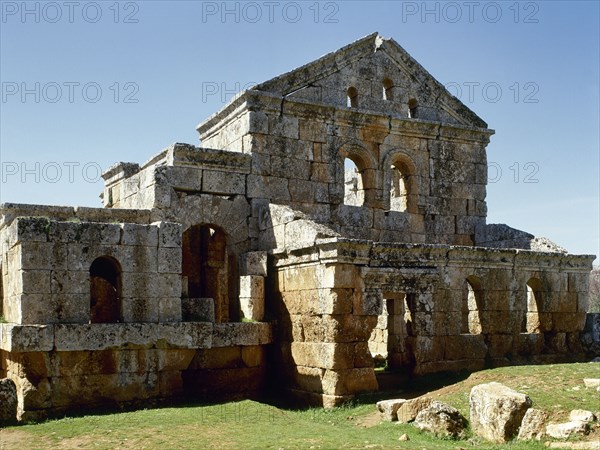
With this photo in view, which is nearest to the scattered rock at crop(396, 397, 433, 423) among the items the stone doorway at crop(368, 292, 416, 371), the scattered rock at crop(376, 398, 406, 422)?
the scattered rock at crop(376, 398, 406, 422)

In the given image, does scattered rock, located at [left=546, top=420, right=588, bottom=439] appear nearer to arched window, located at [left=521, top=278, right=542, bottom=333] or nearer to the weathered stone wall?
the weathered stone wall

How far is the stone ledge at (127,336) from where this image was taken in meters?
12.3

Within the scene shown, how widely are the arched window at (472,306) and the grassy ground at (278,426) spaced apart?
2.69 meters

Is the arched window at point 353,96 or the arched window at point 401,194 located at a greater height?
the arched window at point 353,96

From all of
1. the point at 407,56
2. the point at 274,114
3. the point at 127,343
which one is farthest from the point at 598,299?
the point at 127,343

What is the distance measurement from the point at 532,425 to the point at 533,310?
7752mm

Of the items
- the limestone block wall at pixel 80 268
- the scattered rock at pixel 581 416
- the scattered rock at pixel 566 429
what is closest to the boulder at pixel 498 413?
the scattered rock at pixel 566 429

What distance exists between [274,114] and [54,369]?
7.98 meters

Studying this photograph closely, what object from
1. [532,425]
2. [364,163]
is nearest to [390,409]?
[532,425]

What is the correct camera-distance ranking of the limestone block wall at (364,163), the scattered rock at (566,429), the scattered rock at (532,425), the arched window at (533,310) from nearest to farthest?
the scattered rock at (566,429), the scattered rock at (532,425), the limestone block wall at (364,163), the arched window at (533,310)

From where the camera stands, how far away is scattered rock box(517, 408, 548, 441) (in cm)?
1033

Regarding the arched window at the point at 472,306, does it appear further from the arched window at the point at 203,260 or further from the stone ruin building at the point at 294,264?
the arched window at the point at 203,260

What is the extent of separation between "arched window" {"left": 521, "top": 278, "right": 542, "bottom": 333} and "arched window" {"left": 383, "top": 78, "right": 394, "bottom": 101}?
617cm

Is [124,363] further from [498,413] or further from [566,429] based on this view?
[566,429]
